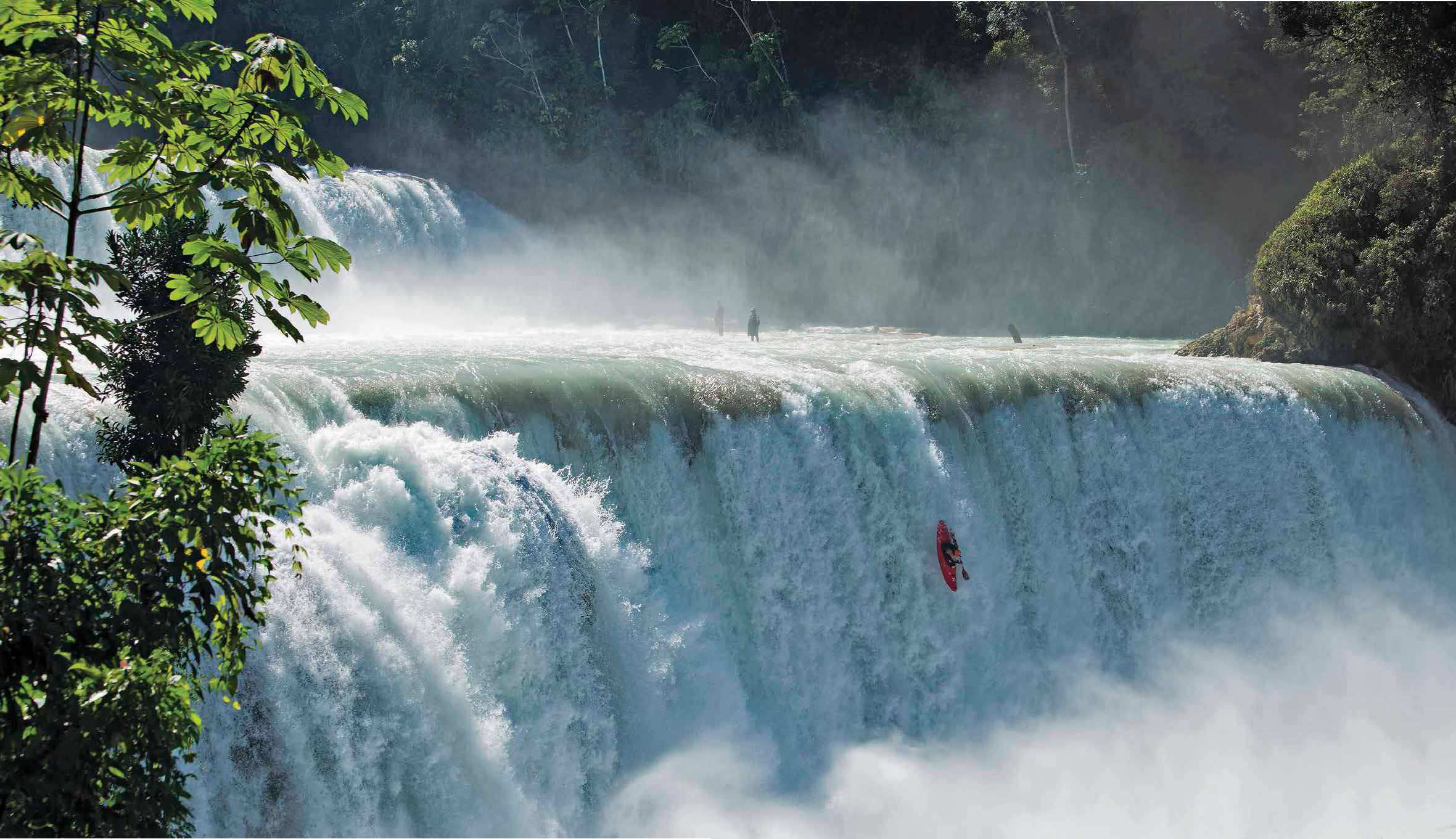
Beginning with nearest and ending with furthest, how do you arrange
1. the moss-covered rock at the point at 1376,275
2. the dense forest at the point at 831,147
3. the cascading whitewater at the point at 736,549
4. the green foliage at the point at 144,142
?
1. the green foliage at the point at 144,142
2. the cascading whitewater at the point at 736,549
3. the moss-covered rock at the point at 1376,275
4. the dense forest at the point at 831,147

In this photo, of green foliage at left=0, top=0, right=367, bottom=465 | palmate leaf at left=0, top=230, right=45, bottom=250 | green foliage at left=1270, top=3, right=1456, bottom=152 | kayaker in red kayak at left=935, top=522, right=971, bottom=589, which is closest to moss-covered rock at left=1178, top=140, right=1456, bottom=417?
green foliage at left=1270, top=3, right=1456, bottom=152

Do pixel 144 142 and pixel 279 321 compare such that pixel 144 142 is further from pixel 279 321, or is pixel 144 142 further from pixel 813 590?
pixel 813 590

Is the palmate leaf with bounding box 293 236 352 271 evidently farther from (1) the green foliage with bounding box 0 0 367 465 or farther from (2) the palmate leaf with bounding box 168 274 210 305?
(2) the palmate leaf with bounding box 168 274 210 305

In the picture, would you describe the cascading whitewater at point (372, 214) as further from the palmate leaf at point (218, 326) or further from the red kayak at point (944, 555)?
the palmate leaf at point (218, 326)

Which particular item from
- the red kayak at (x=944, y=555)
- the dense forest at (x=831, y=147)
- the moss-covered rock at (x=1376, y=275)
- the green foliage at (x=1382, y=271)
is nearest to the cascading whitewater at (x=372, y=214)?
the dense forest at (x=831, y=147)

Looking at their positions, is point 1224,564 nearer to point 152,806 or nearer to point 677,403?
point 677,403

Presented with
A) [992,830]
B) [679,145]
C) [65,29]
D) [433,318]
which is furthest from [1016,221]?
[65,29]
